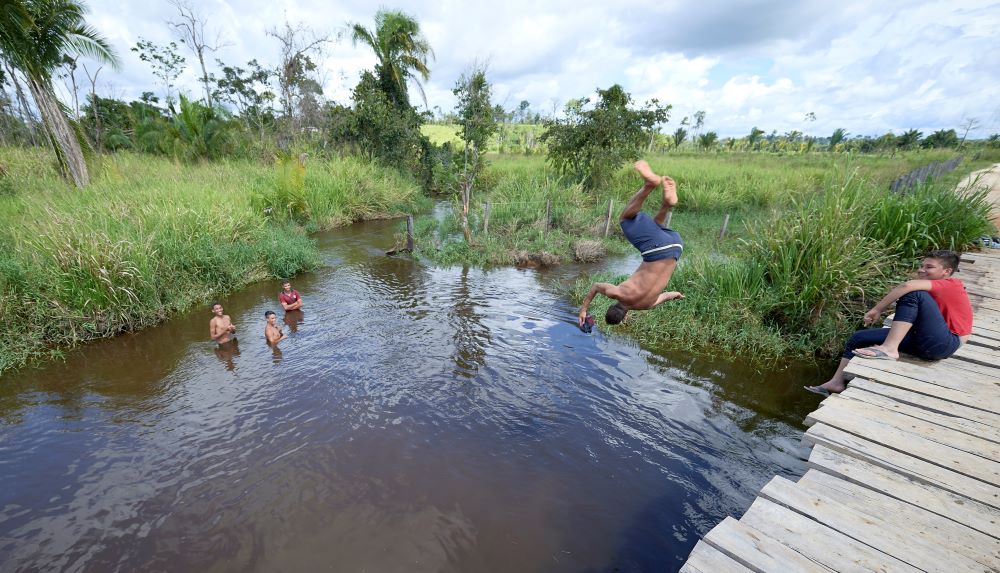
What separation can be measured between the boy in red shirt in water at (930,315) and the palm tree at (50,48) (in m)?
15.8

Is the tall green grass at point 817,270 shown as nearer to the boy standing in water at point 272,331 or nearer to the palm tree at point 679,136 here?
the boy standing in water at point 272,331

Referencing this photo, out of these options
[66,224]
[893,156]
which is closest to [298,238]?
[66,224]

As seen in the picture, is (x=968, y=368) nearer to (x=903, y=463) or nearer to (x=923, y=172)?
(x=903, y=463)

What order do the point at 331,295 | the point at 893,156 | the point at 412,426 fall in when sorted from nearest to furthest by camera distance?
the point at 412,426 → the point at 331,295 → the point at 893,156

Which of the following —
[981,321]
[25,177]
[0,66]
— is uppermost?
[0,66]

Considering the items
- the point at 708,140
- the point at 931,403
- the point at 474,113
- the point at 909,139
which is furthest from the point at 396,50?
the point at 909,139

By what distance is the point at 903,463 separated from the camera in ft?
9.55

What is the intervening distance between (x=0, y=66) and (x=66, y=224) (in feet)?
53.2

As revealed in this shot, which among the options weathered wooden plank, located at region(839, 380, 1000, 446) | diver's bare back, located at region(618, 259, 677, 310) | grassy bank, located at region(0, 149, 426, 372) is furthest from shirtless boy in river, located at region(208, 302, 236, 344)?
weathered wooden plank, located at region(839, 380, 1000, 446)

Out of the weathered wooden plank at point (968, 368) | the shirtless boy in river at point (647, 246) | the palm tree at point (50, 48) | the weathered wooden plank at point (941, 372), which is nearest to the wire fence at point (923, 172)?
the weathered wooden plank at point (968, 368)

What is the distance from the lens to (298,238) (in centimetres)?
1124

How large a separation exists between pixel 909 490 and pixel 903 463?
0.27 m

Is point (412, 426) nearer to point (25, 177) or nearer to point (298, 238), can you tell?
point (298, 238)

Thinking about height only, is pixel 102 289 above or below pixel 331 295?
above
